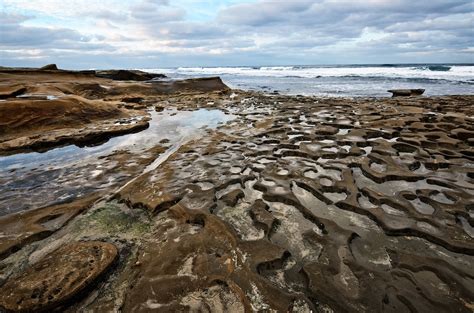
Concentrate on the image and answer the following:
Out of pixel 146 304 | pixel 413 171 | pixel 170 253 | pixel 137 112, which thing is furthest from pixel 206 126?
pixel 146 304

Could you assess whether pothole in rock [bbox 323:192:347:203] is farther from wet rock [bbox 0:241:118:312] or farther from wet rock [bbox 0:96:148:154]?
wet rock [bbox 0:96:148:154]

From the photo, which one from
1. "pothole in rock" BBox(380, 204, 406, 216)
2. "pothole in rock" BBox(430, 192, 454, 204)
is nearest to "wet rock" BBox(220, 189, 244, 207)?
"pothole in rock" BBox(380, 204, 406, 216)

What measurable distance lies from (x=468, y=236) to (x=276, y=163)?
303 centimetres

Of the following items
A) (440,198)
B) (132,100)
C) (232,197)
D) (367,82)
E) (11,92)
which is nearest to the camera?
(440,198)

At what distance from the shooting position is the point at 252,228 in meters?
3.42

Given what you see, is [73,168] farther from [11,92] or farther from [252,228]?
[11,92]

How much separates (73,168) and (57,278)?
363 cm

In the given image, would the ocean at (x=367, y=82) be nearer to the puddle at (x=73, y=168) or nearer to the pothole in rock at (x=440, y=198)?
the puddle at (x=73, y=168)

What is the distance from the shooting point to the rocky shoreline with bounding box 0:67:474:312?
242 cm

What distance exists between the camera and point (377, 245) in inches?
119

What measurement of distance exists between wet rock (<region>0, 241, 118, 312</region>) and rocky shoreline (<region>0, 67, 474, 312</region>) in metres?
0.01

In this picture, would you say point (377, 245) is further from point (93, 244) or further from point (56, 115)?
point (56, 115)

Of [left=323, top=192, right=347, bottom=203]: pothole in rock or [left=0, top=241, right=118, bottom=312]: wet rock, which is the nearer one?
[left=0, top=241, right=118, bottom=312]: wet rock

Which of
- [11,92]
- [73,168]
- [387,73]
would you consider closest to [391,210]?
[73,168]
